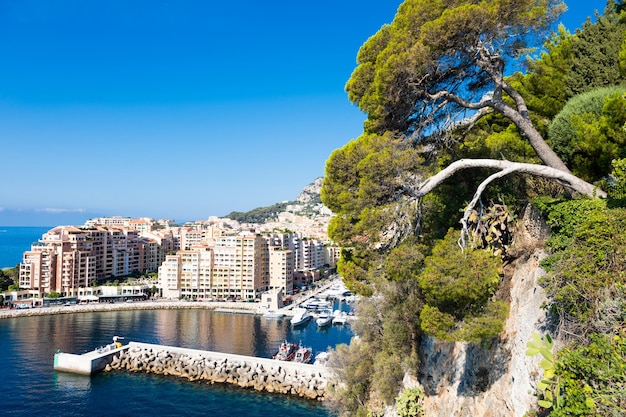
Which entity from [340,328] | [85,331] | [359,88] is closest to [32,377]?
[85,331]

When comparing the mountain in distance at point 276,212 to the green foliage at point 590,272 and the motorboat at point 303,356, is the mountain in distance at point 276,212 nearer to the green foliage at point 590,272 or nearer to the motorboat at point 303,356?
the motorboat at point 303,356

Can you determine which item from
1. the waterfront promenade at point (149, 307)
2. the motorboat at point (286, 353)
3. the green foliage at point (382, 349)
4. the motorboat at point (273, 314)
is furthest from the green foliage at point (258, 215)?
the green foliage at point (382, 349)

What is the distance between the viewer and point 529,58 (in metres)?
Answer: 7.94

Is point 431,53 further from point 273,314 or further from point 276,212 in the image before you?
point 276,212

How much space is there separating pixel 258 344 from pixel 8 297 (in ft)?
102

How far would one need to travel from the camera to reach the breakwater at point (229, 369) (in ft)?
71.8

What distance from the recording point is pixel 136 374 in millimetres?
24578

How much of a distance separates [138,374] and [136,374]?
0.11 m

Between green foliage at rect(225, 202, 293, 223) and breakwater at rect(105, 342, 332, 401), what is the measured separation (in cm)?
13332

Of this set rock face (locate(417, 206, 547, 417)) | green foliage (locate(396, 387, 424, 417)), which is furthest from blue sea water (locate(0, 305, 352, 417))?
rock face (locate(417, 206, 547, 417))

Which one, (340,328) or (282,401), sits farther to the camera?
(340,328)

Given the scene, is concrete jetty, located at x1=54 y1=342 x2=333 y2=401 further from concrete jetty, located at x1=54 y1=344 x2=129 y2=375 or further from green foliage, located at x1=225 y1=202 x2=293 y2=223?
green foliage, located at x1=225 y1=202 x2=293 y2=223

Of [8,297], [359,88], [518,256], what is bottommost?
[8,297]

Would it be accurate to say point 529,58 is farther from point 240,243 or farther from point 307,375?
point 240,243
